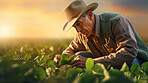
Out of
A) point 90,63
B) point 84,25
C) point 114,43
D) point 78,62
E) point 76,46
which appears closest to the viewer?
point 90,63

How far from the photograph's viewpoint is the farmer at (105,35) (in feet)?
9.61

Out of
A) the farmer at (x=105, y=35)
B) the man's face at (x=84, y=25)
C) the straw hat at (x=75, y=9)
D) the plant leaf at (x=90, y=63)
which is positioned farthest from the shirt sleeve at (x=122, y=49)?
the plant leaf at (x=90, y=63)

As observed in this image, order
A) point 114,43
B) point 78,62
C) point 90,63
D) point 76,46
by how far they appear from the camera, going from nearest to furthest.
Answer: point 90,63 < point 78,62 < point 114,43 < point 76,46

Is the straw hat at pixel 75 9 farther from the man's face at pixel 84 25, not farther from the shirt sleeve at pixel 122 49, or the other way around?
the shirt sleeve at pixel 122 49

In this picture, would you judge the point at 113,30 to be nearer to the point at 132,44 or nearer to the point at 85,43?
the point at 132,44

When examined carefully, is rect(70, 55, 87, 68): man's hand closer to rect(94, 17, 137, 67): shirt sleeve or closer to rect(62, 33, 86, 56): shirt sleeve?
rect(94, 17, 137, 67): shirt sleeve

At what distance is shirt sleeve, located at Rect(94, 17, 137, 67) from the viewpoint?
2.91m

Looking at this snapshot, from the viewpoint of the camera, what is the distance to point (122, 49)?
2945 millimetres

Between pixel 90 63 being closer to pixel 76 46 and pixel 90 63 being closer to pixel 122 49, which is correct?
pixel 122 49

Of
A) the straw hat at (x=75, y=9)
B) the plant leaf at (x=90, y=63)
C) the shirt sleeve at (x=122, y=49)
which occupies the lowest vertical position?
the shirt sleeve at (x=122, y=49)

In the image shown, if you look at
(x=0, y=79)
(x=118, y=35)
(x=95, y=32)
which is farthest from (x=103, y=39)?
(x=0, y=79)

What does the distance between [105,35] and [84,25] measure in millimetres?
456

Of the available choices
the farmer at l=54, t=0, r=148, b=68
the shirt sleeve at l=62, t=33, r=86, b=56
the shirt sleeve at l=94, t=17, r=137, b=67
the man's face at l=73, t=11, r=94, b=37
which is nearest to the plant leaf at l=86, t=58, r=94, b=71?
the farmer at l=54, t=0, r=148, b=68

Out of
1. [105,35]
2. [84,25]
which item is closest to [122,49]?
[105,35]
